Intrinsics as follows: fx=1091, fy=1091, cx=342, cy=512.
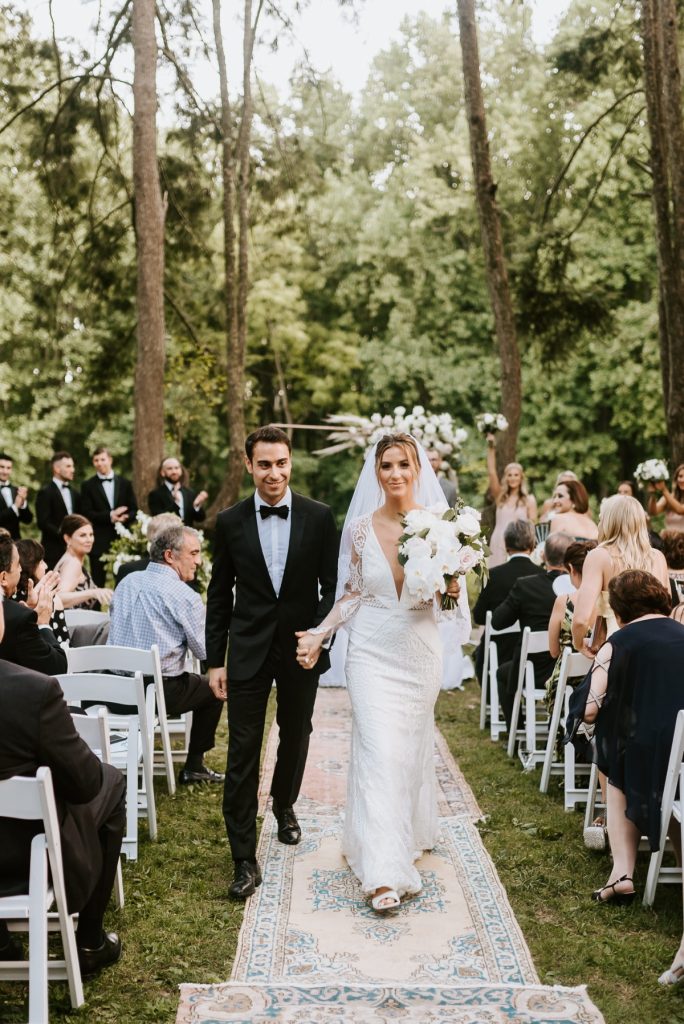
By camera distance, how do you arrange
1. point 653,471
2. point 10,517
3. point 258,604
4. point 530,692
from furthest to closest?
point 10,517 → point 653,471 → point 530,692 → point 258,604

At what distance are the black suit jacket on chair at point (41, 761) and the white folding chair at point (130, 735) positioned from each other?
129 centimetres

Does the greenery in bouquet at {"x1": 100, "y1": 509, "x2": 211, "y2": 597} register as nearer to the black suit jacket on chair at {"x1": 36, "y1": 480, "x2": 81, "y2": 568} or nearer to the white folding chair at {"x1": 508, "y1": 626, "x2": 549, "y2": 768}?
the black suit jacket on chair at {"x1": 36, "y1": 480, "x2": 81, "y2": 568}

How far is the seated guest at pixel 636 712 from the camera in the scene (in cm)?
470

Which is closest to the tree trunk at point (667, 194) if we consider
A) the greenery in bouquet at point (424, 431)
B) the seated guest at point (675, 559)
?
the greenery in bouquet at point (424, 431)

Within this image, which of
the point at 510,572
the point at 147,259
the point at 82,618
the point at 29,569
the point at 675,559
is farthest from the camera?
the point at 147,259

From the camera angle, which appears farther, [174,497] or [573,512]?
[174,497]

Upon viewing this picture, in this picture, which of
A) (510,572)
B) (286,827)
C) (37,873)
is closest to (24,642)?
(286,827)

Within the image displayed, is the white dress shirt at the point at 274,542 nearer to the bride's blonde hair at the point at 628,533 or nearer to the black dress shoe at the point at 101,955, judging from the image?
the black dress shoe at the point at 101,955

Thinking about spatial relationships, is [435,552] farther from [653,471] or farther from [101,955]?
[653,471]

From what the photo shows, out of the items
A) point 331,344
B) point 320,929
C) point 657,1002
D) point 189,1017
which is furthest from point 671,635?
point 331,344

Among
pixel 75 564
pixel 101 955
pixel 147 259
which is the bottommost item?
pixel 101 955

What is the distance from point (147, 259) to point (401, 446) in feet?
28.2

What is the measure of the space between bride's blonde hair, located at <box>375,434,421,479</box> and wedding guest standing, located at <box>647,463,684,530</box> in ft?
16.6

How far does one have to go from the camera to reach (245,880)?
199 inches
